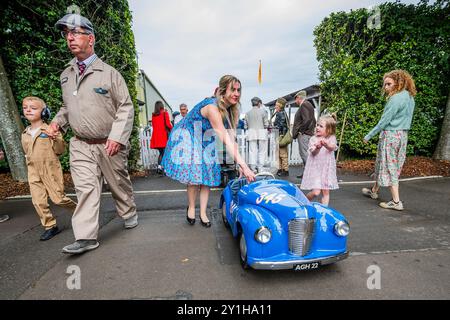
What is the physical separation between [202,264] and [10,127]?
5599mm

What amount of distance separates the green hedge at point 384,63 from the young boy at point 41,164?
7657 millimetres

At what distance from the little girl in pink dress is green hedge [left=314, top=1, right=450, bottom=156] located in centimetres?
482

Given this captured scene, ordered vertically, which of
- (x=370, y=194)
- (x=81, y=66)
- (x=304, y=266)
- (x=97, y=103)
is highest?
(x=81, y=66)

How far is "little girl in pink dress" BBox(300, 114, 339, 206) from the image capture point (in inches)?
132

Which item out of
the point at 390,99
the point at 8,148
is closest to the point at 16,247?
the point at 8,148

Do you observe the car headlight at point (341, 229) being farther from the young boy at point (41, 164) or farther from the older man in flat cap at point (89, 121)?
the young boy at point (41, 164)

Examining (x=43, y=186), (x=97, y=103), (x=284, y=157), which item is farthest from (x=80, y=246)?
(x=284, y=157)

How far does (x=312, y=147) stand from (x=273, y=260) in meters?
1.99

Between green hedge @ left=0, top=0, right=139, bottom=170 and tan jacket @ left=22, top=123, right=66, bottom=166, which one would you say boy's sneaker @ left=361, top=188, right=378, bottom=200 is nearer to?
tan jacket @ left=22, top=123, right=66, bottom=166

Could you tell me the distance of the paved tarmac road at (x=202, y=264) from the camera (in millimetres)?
1909

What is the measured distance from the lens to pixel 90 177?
2.60 meters

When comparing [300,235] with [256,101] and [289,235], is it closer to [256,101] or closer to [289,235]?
[289,235]

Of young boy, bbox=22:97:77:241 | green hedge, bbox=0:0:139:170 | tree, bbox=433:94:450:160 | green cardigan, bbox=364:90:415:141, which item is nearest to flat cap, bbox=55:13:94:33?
young boy, bbox=22:97:77:241

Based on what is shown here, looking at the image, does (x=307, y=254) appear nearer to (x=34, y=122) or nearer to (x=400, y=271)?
(x=400, y=271)
